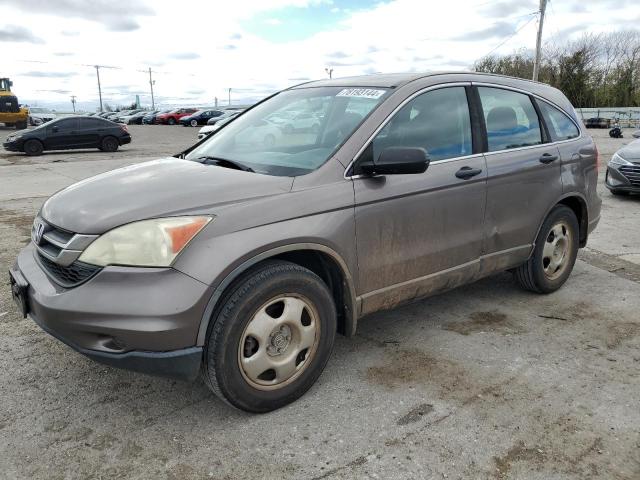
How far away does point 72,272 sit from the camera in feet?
8.63

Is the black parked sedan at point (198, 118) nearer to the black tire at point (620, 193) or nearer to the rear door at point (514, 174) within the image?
the black tire at point (620, 193)

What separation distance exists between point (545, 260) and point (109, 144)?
19.1 m

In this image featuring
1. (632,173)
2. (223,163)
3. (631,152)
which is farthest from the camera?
(631,152)

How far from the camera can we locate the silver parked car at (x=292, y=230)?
2.51m

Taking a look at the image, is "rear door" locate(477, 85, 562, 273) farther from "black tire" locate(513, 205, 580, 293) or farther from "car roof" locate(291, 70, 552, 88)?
"car roof" locate(291, 70, 552, 88)

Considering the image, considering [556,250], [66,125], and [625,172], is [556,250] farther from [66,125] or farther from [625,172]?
[66,125]

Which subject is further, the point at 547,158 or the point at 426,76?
the point at 547,158

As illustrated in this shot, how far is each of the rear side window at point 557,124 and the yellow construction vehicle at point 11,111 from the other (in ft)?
121

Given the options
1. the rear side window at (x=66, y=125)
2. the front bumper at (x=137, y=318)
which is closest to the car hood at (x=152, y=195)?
the front bumper at (x=137, y=318)

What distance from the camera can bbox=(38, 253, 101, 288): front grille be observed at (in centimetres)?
255

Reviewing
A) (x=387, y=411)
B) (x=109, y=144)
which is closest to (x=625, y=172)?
(x=387, y=411)

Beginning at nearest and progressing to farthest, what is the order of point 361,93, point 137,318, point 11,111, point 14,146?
point 137,318 < point 361,93 < point 14,146 < point 11,111

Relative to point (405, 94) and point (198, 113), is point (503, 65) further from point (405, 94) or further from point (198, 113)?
point (405, 94)

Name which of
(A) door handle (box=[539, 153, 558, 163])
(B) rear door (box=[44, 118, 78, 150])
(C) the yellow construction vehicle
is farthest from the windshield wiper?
(C) the yellow construction vehicle
